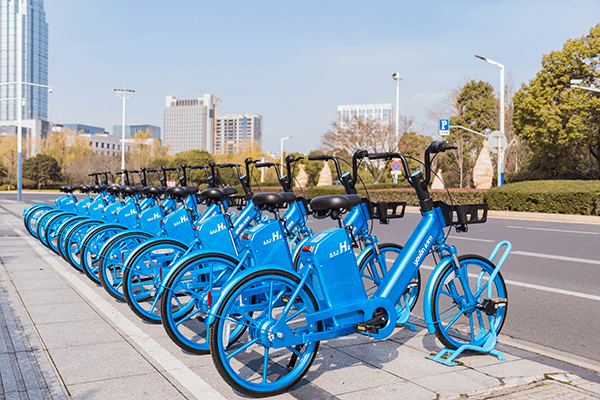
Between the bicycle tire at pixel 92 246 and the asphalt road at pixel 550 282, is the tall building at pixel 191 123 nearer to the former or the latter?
the asphalt road at pixel 550 282

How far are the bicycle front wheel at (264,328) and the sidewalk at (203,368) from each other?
0.15 m

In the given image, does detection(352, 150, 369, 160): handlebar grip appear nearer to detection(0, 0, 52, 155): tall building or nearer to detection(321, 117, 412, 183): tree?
detection(321, 117, 412, 183): tree

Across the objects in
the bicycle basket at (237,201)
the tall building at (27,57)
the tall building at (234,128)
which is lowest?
the bicycle basket at (237,201)

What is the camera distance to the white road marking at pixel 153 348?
316cm

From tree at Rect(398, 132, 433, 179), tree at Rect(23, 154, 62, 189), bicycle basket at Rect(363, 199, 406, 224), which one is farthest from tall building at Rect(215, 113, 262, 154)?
bicycle basket at Rect(363, 199, 406, 224)

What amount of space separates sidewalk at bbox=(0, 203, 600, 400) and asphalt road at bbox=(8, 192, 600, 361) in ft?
1.46

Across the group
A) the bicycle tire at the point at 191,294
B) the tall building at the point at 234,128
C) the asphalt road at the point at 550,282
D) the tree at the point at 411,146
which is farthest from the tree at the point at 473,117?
the tall building at the point at 234,128

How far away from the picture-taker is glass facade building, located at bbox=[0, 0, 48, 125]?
14838 centimetres

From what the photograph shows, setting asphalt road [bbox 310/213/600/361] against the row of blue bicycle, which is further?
asphalt road [bbox 310/213/600/361]

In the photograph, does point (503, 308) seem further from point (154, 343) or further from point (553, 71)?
point (553, 71)

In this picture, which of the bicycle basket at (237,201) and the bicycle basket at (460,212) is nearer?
the bicycle basket at (460,212)

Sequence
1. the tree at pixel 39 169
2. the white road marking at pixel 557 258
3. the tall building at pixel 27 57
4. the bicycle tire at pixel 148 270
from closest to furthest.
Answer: the bicycle tire at pixel 148 270 < the white road marking at pixel 557 258 < the tree at pixel 39 169 < the tall building at pixel 27 57

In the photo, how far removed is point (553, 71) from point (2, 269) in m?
26.0

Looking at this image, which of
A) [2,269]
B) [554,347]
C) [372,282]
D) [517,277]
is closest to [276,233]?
[372,282]
